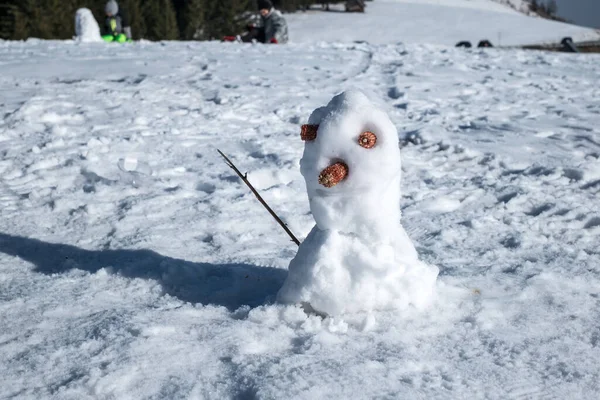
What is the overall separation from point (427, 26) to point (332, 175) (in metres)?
47.3

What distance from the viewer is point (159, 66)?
9219 mm

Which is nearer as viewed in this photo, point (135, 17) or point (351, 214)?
point (351, 214)

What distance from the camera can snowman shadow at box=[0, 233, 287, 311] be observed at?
8.77ft

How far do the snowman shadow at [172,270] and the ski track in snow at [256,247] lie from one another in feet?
0.04

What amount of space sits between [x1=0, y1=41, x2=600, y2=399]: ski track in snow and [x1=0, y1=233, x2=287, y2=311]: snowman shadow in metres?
0.01

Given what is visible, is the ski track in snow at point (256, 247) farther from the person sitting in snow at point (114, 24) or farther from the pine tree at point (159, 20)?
the pine tree at point (159, 20)

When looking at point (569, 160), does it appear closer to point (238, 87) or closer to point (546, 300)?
point (546, 300)

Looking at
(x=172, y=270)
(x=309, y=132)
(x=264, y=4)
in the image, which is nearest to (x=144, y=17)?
Answer: (x=264, y=4)

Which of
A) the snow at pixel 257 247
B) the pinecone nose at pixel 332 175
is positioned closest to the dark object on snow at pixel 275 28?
the snow at pixel 257 247

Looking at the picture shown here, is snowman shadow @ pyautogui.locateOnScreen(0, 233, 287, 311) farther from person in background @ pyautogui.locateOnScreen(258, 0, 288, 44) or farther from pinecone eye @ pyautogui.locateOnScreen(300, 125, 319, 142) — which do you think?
person in background @ pyautogui.locateOnScreen(258, 0, 288, 44)

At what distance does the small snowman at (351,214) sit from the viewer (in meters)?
2.22

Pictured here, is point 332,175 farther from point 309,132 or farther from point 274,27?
point 274,27

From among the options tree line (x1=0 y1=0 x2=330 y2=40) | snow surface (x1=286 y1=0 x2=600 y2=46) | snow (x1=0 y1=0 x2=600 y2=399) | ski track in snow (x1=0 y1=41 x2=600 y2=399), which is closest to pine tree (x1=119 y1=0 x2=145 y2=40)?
tree line (x1=0 y1=0 x2=330 y2=40)

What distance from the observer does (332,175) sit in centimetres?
218
